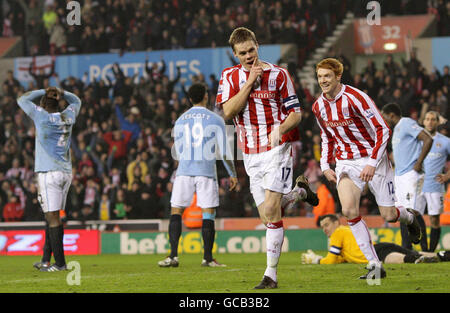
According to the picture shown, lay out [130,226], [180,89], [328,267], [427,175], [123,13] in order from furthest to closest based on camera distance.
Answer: [123,13], [180,89], [130,226], [427,175], [328,267]

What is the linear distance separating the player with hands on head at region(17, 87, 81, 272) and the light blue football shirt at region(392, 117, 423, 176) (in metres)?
4.96

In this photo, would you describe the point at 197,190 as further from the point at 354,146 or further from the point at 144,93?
the point at 144,93

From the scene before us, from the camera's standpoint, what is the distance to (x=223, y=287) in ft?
25.2

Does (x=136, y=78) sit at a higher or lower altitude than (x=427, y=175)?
higher

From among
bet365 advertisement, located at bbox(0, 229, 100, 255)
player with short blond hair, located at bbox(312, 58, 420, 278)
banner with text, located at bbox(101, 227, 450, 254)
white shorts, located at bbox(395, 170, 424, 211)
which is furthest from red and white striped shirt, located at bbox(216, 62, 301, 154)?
bet365 advertisement, located at bbox(0, 229, 100, 255)

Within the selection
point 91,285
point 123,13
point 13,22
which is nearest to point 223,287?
point 91,285

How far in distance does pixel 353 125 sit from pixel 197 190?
3583 mm

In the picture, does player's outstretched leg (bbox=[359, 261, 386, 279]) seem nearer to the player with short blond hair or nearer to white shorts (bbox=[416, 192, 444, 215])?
the player with short blond hair

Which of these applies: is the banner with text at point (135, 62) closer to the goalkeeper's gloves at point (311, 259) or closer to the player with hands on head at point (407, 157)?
the player with hands on head at point (407, 157)

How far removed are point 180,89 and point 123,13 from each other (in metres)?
4.21

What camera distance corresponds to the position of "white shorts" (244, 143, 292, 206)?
7574 mm

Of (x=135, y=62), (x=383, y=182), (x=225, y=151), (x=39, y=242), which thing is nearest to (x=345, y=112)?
(x=383, y=182)

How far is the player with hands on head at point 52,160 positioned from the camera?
10.8 m

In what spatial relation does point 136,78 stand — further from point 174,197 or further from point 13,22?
point 174,197
